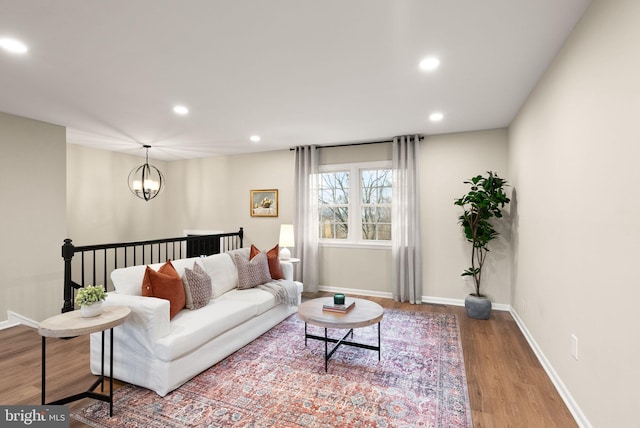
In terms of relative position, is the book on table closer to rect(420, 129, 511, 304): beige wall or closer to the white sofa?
the white sofa

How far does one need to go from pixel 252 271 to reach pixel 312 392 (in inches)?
72.8

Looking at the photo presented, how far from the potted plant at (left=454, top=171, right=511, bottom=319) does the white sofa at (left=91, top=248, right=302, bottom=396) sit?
110 inches

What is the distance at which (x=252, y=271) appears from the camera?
3941 millimetres

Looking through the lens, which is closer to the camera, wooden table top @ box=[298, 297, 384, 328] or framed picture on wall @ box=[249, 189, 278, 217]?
wooden table top @ box=[298, 297, 384, 328]

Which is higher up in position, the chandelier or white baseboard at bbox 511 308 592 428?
the chandelier

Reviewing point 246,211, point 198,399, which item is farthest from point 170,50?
point 246,211

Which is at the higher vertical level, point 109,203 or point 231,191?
point 231,191

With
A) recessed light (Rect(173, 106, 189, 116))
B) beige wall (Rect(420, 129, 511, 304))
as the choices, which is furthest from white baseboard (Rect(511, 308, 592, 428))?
recessed light (Rect(173, 106, 189, 116))

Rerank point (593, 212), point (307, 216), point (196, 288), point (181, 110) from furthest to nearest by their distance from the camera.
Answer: point (307, 216) → point (181, 110) → point (196, 288) → point (593, 212)

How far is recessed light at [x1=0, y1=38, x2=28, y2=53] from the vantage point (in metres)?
2.26

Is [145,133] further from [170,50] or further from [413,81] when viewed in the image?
[413,81]

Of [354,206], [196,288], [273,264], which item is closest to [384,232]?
[354,206]

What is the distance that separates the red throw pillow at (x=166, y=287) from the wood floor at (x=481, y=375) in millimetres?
787

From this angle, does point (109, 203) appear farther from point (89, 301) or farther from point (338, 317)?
point (338, 317)
